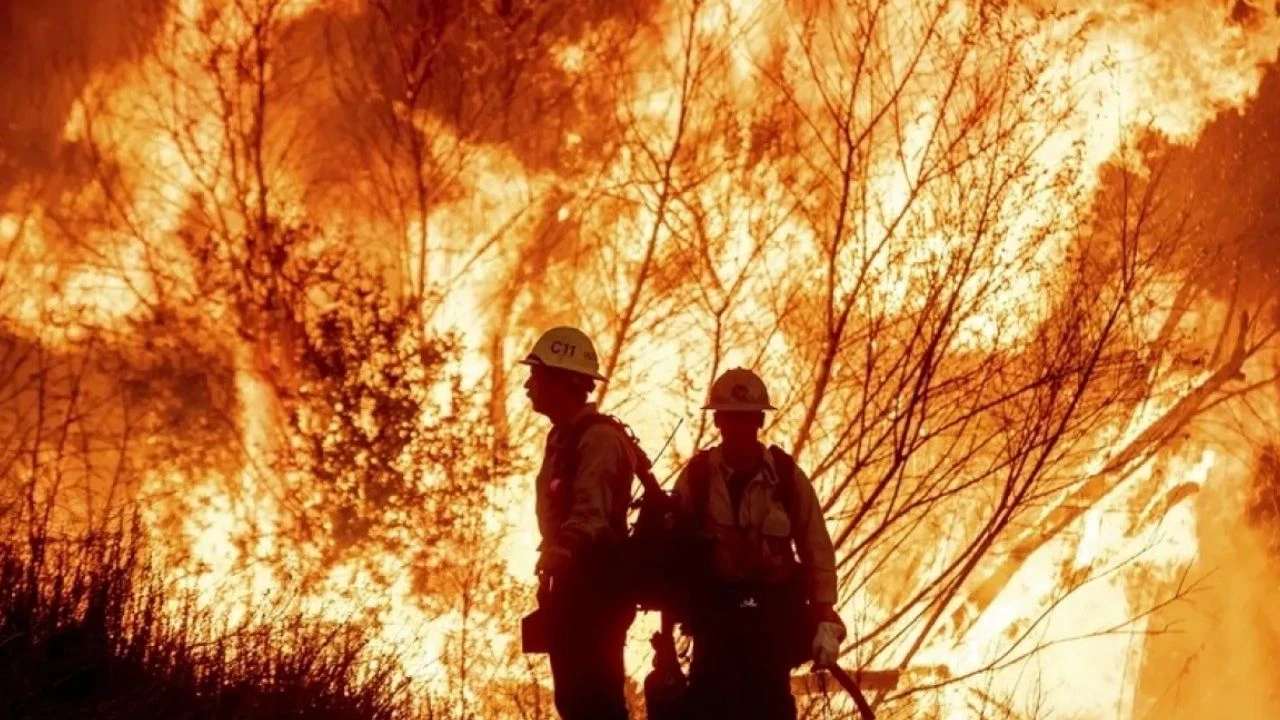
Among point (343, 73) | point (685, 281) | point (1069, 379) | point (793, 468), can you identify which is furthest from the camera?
point (343, 73)

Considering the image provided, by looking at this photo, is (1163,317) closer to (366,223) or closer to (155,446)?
(366,223)

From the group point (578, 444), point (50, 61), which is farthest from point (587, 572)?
point (50, 61)

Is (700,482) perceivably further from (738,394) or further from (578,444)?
(578,444)

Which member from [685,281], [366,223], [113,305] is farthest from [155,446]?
[685,281]

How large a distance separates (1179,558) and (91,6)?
1019 cm

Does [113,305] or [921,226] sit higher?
[113,305]

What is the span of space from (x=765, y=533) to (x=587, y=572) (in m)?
0.66

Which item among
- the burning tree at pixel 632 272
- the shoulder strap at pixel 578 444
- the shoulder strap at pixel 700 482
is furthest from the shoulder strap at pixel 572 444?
the burning tree at pixel 632 272

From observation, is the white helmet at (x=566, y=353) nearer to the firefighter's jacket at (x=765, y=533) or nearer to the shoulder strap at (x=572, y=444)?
the shoulder strap at (x=572, y=444)

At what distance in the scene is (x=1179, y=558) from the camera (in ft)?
47.5

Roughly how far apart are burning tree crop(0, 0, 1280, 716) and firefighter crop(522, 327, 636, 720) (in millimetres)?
5654

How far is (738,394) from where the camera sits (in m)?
6.21

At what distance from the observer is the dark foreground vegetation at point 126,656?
6141 mm

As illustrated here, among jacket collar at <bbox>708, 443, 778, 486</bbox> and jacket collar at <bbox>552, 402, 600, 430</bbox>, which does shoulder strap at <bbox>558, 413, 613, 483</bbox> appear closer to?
jacket collar at <bbox>552, 402, 600, 430</bbox>
